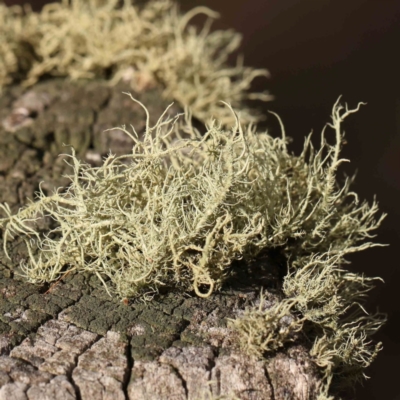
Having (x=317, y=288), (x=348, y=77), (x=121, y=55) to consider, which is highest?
(x=317, y=288)

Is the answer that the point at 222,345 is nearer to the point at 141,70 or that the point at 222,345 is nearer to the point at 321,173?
the point at 321,173

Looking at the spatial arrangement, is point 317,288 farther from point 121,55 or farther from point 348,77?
point 348,77

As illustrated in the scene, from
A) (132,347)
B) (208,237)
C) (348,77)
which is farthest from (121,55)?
(348,77)

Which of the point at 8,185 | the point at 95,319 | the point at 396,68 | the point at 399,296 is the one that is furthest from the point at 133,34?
the point at 396,68

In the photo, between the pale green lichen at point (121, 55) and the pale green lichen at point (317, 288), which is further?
the pale green lichen at point (121, 55)

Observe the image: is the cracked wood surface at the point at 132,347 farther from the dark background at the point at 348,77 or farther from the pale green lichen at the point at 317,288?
the dark background at the point at 348,77

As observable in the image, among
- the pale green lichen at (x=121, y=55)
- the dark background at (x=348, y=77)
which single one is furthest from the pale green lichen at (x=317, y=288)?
the dark background at (x=348, y=77)
